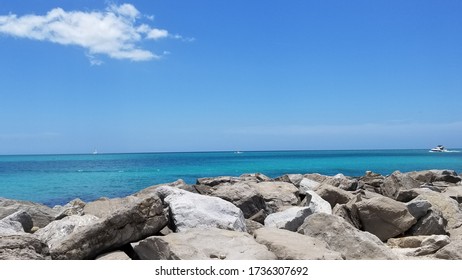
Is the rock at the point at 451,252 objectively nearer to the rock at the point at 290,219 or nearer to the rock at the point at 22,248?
the rock at the point at 290,219

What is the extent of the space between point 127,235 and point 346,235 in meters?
2.94

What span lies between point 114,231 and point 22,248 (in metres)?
1.05

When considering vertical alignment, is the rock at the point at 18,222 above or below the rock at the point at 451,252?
above

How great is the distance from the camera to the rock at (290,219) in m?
7.59

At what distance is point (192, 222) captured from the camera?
21.7 ft

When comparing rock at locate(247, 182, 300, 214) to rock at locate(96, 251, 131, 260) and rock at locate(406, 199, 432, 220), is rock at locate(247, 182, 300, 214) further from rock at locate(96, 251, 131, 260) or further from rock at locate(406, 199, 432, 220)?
rock at locate(96, 251, 131, 260)

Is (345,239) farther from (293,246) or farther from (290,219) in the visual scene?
(290,219)

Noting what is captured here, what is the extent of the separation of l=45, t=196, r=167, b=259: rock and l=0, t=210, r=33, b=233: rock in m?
2.21

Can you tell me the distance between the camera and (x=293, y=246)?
18.1ft

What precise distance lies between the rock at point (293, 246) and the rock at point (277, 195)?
11.7 feet

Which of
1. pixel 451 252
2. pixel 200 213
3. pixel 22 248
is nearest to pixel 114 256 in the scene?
pixel 22 248

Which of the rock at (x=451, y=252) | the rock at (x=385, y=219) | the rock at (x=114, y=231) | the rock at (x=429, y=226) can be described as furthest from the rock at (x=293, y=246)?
the rock at (x=429, y=226)

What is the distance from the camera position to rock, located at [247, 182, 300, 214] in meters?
9.86

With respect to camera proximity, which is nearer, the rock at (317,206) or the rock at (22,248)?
the rock at (22,248)
